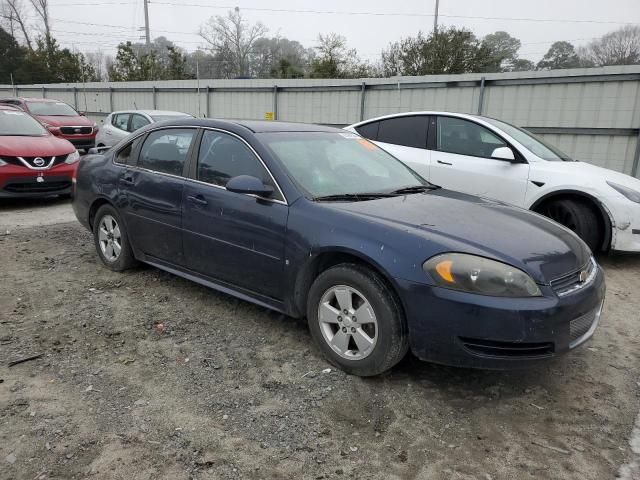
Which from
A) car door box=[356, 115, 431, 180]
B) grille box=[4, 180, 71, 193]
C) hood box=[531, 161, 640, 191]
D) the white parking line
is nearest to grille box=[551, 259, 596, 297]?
the white parking line

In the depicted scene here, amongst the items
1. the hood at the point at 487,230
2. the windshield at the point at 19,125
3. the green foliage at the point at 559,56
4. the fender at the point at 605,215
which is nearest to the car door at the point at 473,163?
the fender at the point at 605,215

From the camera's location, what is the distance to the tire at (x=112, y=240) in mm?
4820

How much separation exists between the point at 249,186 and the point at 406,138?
384 centimetres

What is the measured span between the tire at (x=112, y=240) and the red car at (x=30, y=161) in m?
3.12

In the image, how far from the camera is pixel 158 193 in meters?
4.30

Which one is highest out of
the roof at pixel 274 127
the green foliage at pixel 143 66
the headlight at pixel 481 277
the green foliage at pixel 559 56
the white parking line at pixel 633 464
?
the green foliage at pixel 559 56

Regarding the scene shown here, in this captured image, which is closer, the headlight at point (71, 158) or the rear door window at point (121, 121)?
the headlight at point (71, 158)

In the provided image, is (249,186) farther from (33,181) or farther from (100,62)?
(100,62)

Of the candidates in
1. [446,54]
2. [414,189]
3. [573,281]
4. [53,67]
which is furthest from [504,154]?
[53,67]

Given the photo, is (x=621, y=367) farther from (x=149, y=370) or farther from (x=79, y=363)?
(x=79, y=363)

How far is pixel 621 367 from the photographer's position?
3412 mm

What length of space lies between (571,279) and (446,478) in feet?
4.59

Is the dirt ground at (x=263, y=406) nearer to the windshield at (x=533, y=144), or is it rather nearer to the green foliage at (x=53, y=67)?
the windshield at (x=533, y=144)

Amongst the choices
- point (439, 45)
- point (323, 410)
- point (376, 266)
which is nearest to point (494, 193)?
point (376, 266)
